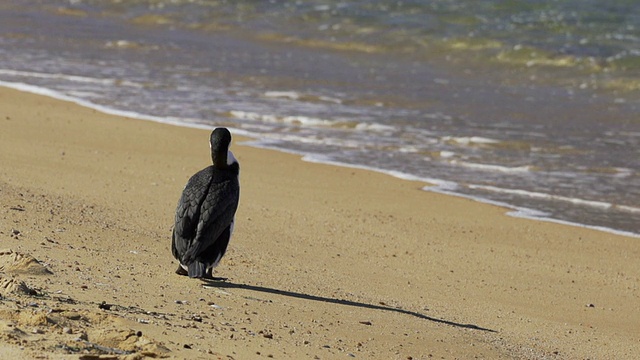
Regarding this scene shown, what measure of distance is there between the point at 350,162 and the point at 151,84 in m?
7.17

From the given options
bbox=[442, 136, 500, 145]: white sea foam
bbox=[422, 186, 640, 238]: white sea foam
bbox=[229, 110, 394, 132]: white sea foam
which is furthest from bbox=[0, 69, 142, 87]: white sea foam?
bbox=[422, 186, 640, 238]: white sea foam

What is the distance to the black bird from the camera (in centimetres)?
757

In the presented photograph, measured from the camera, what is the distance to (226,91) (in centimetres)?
1984

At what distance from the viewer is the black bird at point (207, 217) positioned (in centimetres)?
757

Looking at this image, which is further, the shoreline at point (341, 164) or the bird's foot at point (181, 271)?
the shoreline at point (341, 164)

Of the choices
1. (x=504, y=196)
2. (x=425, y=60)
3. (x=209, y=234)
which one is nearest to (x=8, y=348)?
(x=209, y=234)

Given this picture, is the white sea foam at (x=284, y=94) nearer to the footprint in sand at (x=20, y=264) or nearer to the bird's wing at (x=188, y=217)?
the bird's wing at (x=188, y=217)

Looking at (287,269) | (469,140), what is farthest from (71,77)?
(287,269)

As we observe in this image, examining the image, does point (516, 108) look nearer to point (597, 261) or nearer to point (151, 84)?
point (151, 84)

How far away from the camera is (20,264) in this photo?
22.1 ft

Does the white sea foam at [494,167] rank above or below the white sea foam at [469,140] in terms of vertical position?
below

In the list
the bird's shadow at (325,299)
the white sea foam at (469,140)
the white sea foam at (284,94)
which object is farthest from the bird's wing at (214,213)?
the white sea foam at (284,94)

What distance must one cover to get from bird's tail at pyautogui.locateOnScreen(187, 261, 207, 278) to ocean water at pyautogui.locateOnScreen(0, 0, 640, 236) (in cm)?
528

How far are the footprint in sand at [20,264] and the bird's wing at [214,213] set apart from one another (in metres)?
1.08
